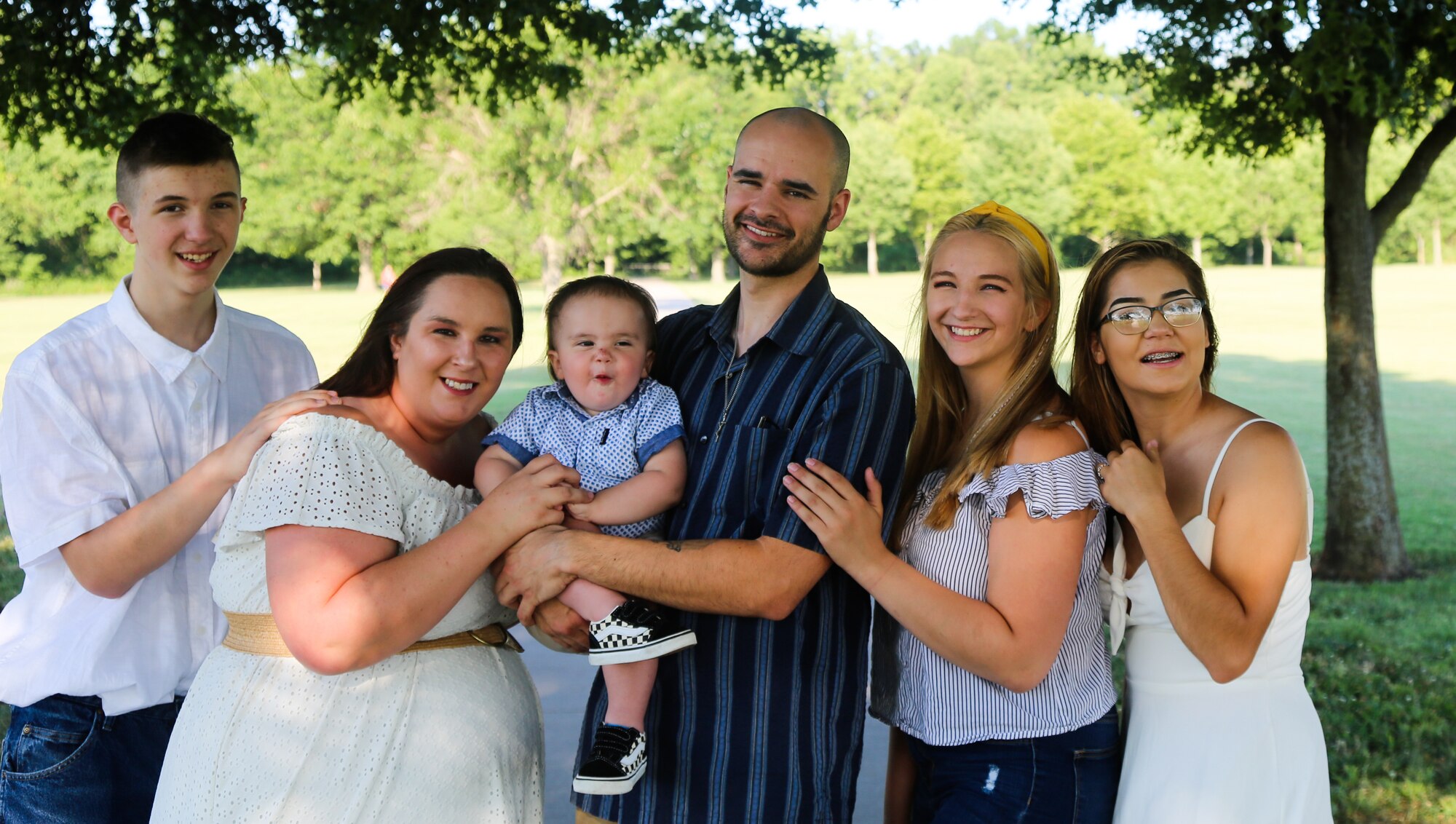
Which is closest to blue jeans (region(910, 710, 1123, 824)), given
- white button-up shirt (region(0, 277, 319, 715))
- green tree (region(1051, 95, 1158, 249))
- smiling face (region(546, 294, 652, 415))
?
smiling face (region(546, 294, 652, 415))

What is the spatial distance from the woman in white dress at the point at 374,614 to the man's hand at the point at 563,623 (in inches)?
4.3

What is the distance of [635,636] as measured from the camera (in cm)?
244

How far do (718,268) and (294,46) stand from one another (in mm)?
50692

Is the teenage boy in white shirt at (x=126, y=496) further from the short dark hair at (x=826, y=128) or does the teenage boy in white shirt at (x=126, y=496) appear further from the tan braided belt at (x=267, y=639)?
the short dark hair at (x=826, y=128)

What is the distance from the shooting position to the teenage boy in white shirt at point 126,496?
2.58 m

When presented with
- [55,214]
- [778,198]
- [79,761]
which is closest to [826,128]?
[778,198]

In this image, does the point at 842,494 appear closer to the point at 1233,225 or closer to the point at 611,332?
the point at 611,332

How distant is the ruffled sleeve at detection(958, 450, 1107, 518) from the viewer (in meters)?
2.32

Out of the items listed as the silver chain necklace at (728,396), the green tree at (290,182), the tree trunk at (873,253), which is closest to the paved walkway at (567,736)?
the silver chain necklace at (728,396)

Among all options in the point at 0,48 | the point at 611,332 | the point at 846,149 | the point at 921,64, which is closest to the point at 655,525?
the point at 611,332

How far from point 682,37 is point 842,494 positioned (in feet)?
17.8

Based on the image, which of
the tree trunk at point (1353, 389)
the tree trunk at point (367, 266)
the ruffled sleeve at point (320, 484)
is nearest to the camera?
the ruffled sleeve at point (320, 484)

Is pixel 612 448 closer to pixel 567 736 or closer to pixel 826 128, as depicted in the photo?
pixel 826 128

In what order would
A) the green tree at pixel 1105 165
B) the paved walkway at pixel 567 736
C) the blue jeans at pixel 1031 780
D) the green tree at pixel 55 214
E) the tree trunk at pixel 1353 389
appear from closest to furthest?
the blue jeans at pixel 1031 780 → the paved walkway at pixel 567 736 → the tree trunk at pixel 1353 389 → the green tree at pixel 55 214 → the green tree at pixel 1105 165
